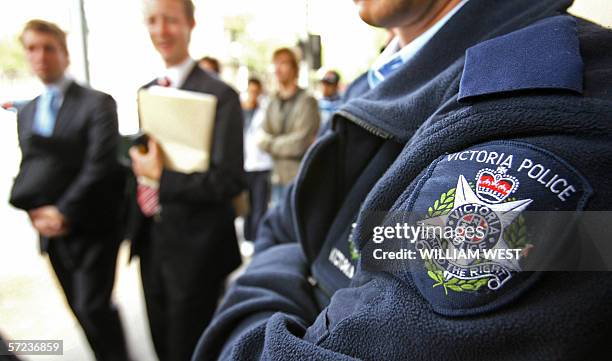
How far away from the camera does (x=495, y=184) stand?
1.09 feet

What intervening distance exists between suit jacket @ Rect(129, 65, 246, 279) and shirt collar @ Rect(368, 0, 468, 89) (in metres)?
0.68

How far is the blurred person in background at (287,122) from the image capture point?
2662 mm

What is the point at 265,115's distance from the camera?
9.34 ft

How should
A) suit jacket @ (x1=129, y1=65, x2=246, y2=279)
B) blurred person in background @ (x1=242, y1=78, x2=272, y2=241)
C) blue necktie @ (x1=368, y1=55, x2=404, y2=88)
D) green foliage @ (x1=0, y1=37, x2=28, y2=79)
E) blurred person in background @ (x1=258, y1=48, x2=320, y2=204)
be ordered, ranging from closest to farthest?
blue necktie @ (x1=368, y1=55, x2=404, y2=88), green foliage @ (x1=0, y1=37, x2=28, y2=79), suit jacket @ (x1=129, y1=65, x2=246, y2=279), blurred person in background @ (x1=258, y1=48, x2=320, y2=204), blurred person in background @ (x1=242, y1=78, x2=272, y2=241)

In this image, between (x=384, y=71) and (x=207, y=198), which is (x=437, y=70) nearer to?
(x=384, y=71)

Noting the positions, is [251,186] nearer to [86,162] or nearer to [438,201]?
[86,162]

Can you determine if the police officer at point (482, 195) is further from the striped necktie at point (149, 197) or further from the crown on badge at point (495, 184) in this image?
the striped necktie at point (149, 197)

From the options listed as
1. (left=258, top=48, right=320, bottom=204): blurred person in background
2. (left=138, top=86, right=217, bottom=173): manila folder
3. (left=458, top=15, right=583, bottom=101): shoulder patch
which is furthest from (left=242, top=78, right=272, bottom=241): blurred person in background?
(left=458, top=15, right=583, bottom=101): shoulder patch

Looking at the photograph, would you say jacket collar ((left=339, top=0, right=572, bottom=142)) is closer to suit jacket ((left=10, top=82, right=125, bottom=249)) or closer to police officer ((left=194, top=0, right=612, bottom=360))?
police officer ((left=194, top=0, right=612, bottom=360))

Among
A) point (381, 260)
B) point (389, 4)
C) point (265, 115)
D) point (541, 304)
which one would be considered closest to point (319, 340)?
point (381, 260)

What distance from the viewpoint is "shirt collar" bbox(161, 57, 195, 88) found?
1.38 meters

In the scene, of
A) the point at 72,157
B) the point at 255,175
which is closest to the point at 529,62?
the point at 72,157

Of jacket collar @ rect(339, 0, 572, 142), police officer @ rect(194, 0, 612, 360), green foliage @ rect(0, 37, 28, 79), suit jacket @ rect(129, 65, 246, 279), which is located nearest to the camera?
police officer @ rect(194, 0, 612, 360)

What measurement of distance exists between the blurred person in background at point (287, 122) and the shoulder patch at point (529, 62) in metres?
2.22
